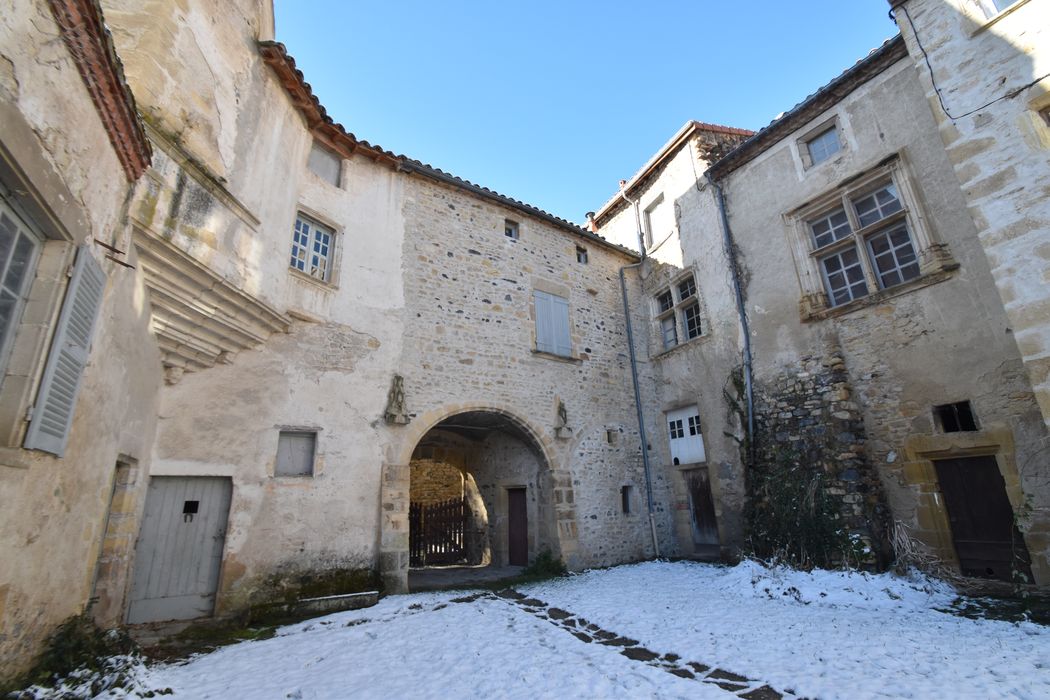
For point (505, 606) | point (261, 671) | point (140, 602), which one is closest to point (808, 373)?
point (505, 606)

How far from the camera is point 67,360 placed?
2.99m

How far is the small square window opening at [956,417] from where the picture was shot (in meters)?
6.32

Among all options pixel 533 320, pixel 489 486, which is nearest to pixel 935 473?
pixel 533 320

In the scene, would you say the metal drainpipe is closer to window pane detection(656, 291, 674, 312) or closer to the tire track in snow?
window pane detection(656, 291, 674, 312)

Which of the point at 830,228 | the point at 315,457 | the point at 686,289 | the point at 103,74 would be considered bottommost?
the point at 315,457

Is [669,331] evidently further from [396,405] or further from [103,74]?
[103,74]

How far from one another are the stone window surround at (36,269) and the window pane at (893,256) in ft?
31.2

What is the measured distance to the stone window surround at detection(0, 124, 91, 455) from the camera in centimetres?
236

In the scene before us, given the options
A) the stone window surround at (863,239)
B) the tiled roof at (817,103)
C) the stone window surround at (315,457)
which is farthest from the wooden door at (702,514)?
the stone window surround at (315,457)

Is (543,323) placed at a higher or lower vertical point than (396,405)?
higher

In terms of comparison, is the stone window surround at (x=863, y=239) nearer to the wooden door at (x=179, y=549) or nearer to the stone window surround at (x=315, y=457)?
the stone window surround at (x=315, y=457)

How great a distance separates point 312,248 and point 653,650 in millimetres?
6861

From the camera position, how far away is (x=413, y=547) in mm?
11633

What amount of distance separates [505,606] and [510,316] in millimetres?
5012
